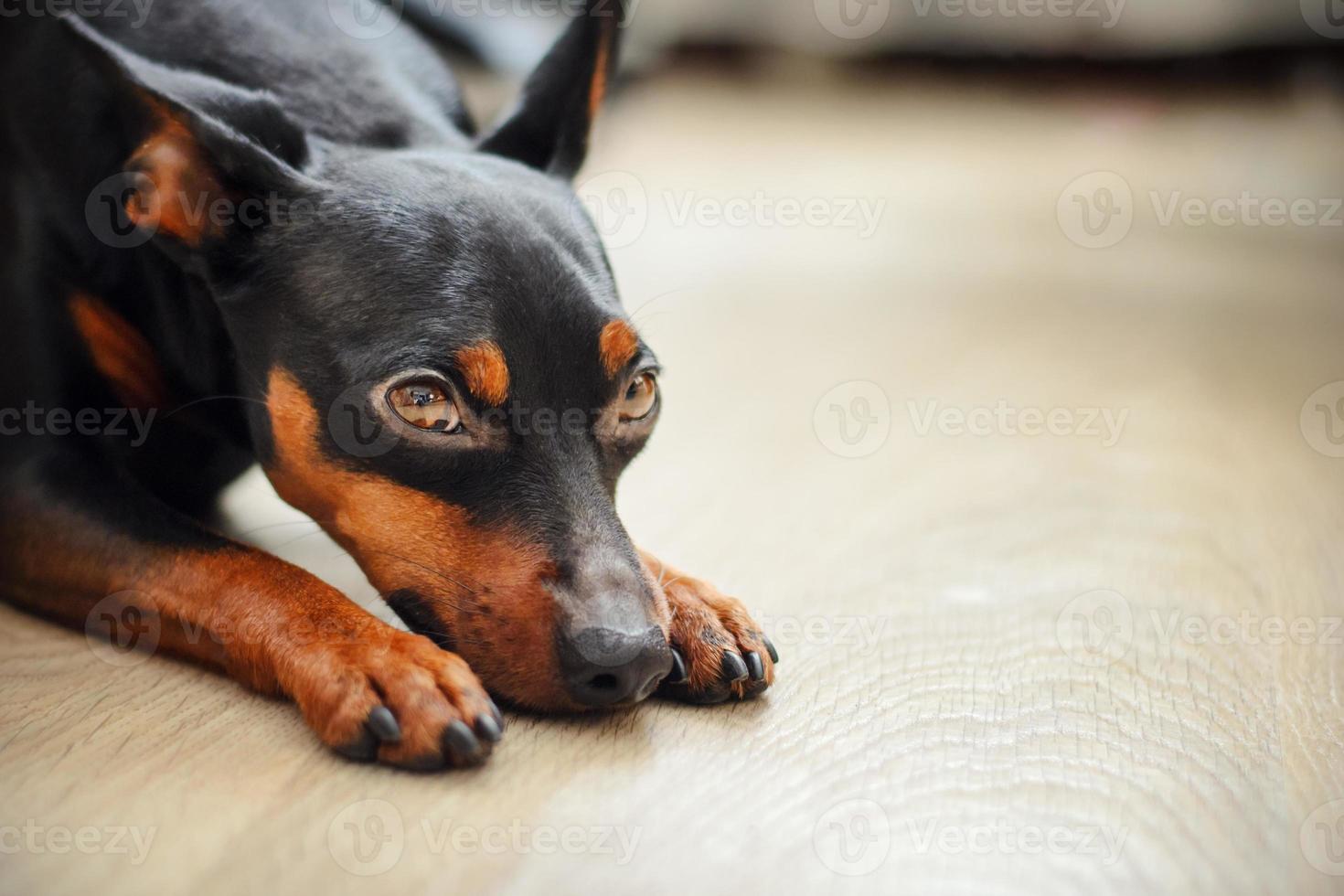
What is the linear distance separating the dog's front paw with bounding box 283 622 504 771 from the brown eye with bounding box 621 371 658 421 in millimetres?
564

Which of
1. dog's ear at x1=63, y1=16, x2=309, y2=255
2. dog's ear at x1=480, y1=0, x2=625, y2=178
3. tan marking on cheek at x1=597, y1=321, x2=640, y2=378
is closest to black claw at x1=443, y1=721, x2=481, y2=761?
tan marking on cheek at x1=597, y1=321, x2=640, y2=378

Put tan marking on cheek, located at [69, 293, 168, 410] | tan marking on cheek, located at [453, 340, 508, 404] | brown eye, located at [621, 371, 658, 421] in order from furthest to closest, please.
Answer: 1. tan marking on cheek, located at [69, 293, 168, 410]
2. brown eye, located at [621, 371, 658, 421]
3. tan marking on cheek, located at [453, 340, 508, 404]

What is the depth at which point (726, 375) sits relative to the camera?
4043mm

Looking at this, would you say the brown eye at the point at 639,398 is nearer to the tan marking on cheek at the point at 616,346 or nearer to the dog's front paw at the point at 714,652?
the tan marking on cheek at the point at 616,346

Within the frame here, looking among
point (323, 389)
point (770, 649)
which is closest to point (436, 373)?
point (323, 389)

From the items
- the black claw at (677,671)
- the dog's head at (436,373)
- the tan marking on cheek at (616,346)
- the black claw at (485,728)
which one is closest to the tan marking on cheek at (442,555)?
the dog's head at (436,373)

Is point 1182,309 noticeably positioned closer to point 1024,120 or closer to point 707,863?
point 1024,120

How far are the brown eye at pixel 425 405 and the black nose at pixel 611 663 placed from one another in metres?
0.42

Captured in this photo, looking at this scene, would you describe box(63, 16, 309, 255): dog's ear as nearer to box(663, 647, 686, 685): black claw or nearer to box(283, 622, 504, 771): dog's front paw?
box(283, 622, 504, 771): dog's front paw

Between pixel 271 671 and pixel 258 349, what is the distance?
568 mm

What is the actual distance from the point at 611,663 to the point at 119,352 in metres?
1.27

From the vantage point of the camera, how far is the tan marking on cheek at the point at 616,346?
6.42ft

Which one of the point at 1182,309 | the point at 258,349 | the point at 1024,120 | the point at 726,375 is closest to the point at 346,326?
the point at 258,349

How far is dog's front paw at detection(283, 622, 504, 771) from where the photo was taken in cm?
162
